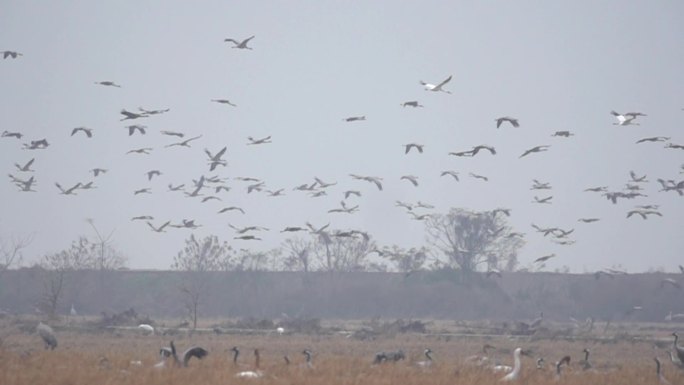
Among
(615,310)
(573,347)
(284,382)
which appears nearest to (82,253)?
(615,310)

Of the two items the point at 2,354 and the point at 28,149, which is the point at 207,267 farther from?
the point at 2,354

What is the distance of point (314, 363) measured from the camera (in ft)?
103

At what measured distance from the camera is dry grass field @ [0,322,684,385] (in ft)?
88.5

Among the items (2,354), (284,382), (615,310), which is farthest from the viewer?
(615,310)

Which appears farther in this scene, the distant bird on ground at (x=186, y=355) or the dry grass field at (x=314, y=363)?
the distant bird on ground at (x=186, y=355)

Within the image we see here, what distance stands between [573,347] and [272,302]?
162 ft

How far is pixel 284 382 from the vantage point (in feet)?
87.8

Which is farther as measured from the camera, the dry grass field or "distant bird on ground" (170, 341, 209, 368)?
"distant bird on ground" (170, 341, 209, 368)

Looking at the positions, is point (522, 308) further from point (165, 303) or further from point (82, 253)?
point (82, 253)

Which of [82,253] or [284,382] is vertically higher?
[82,253]

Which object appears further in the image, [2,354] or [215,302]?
[215,302]

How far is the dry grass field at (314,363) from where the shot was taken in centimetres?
2698

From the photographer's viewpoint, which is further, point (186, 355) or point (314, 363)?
point (314, 363)

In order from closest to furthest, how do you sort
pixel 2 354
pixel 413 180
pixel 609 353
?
1. pixel 2 354
2. pixel 609 353
3. pixel 413 180
